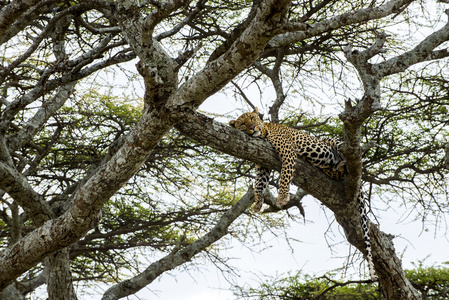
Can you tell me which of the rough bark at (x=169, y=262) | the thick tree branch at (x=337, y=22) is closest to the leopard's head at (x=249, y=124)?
the rough bark at (x=169, y=262)

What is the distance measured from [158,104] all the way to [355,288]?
20.6 feet

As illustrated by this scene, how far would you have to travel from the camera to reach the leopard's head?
6.40m

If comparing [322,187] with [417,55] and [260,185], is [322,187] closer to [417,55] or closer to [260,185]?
[260,185]

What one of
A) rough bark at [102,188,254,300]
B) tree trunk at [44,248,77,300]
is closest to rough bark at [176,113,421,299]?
rough bark at [102,188,254,300]

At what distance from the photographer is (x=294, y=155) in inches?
231

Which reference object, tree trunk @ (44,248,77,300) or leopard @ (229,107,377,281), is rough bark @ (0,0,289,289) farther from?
leopard @ (229,107,377,281)

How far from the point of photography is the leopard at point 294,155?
5.86m

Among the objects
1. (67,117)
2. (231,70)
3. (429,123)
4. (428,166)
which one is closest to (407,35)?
(429,123)

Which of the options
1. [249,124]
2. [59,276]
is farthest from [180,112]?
[59,276]

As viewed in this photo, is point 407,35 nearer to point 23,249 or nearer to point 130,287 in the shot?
point 130,287

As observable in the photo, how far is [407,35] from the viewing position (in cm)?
821

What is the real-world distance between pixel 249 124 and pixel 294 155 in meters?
0.82

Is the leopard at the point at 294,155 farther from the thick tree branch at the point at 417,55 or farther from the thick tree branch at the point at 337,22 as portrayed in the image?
the thick tree branch at the point at 337,22

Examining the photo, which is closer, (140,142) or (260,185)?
(140,142)
